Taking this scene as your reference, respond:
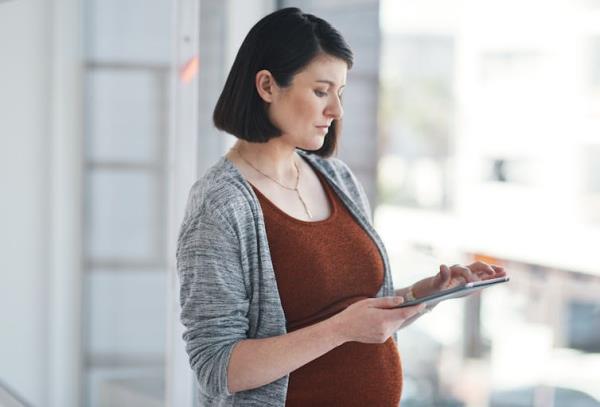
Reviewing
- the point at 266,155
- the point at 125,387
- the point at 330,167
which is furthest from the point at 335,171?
the point at 125,387

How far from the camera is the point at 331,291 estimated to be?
1231 millimetres

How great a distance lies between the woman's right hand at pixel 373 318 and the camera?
1076mm

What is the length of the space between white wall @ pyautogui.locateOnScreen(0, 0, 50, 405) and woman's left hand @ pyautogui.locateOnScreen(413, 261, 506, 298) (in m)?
2.11

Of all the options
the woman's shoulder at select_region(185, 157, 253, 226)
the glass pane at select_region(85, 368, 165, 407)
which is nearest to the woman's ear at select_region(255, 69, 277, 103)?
the woman's shoulder at select_region(185, 157, 253, 226)

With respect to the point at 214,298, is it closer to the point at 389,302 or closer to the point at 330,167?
the point at 389,302

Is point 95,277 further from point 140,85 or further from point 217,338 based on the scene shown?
point 217,338

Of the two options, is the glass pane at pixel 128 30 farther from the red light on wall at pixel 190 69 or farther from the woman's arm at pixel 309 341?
the woman's arm at pixel 309 341

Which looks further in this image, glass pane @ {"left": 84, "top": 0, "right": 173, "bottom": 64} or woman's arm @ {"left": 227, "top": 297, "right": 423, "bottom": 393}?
glass pane @ {"left": 84, "top": 0, "right": 173, "bottom": 64}

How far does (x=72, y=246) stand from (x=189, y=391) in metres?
0.98

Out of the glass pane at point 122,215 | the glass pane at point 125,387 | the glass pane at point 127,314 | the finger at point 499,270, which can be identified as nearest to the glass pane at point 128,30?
the glass pane at point 122,215

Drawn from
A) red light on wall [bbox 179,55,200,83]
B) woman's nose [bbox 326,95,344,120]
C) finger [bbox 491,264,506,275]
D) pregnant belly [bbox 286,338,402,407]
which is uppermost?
red light on wall [bbox 179,55,200,83]

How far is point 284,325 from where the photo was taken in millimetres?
1199

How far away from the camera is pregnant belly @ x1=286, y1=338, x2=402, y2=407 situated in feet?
4.11

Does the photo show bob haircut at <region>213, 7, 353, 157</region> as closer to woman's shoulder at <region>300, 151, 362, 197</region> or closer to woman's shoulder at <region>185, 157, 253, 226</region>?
woman's shoulder at <region>185, 157, 253, 226</region>
